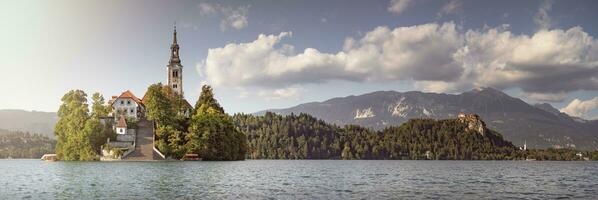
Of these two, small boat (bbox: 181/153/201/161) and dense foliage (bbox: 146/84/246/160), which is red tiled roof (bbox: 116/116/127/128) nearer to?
dense foliage (bbox: 146/84/246/160)

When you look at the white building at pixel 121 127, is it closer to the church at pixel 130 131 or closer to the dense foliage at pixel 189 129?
the church at pixel 130 131

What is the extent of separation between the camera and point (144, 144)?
151 metres

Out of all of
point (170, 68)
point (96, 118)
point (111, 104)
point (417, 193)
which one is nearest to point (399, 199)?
point (417, 193)

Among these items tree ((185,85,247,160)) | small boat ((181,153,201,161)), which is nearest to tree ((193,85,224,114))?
tree ((185,85,247,160))

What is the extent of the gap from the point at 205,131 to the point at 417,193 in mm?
108244

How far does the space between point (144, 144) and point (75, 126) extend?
18.5 meters

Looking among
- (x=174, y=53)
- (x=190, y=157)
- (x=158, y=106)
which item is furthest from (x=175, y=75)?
(x=190, y=157)

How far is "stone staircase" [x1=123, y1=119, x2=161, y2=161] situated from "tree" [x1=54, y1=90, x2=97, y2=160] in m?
10.7

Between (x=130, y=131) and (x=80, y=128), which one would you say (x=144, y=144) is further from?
(x=80, y=128)

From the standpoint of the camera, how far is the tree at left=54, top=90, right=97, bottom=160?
147012mm

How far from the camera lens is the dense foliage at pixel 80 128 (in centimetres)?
14675

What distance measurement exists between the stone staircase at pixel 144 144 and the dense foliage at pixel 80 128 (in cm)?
745

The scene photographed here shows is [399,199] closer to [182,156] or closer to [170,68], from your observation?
[182,156]

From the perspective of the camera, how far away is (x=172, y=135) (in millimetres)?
151250
